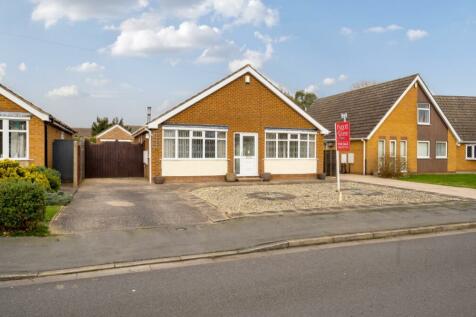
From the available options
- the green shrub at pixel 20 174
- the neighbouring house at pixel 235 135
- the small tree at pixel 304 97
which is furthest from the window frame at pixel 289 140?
the small tree at pixel 304 97

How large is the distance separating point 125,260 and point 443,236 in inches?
278

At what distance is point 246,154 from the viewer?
21422 millimetres

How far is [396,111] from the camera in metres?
28.4

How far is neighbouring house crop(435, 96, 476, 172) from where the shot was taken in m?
32.7

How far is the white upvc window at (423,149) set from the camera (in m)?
29.7

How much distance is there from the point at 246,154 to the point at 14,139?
10949 mm

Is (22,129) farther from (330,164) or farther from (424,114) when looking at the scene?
(424,114)

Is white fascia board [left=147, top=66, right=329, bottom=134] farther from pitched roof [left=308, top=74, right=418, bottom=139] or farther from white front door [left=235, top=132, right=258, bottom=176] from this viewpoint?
pitched roof [left=308, top=74, right=418, bottom=139]

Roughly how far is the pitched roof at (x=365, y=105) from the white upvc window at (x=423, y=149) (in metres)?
4.26

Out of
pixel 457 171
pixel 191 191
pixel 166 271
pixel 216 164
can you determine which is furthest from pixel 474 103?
pixel 166 271

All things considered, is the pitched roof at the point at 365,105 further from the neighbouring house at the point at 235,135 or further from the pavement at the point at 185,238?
the pavement at the point at 185,238

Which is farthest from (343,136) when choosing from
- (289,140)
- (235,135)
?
(289,140)

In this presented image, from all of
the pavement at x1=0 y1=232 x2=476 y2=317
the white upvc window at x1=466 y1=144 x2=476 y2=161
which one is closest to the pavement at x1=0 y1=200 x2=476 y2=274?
the pavement at x1=0 y1=232 x2=476 y2=317

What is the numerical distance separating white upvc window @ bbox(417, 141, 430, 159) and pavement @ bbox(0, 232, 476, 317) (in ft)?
79.8
